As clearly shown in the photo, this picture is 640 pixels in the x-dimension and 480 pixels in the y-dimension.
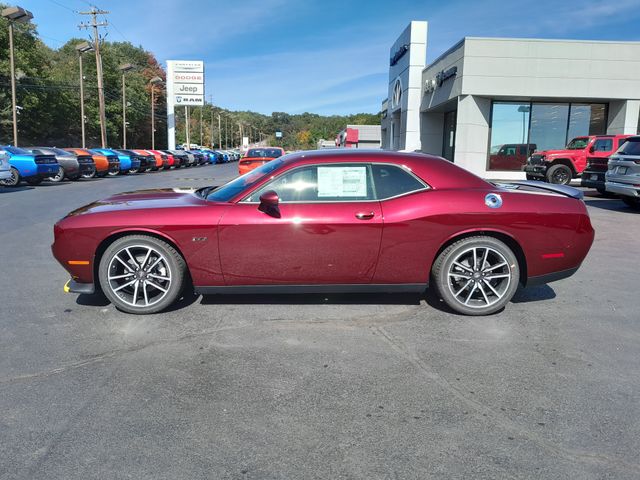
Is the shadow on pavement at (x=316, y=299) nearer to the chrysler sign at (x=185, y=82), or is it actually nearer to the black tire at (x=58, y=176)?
the black tire at (x=58, y=176)

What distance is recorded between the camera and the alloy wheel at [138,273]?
14.1 ft

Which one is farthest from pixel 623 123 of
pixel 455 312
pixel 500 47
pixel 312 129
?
pixel 312 129

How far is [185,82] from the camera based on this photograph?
2347 inches

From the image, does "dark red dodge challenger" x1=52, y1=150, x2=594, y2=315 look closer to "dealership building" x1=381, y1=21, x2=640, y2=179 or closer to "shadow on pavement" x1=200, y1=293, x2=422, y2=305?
"shadow on pavement" x1=200, y1=293, x2=422, y2=305

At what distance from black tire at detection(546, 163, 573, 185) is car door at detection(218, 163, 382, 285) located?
1457 centimetres

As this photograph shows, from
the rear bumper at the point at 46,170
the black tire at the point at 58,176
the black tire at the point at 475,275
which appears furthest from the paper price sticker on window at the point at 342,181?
the black tire at the point at 58,176

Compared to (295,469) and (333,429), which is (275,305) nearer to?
(333,429)

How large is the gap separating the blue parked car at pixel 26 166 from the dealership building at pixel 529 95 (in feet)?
56.5

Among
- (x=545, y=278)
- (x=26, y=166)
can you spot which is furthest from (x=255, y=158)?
(x=545, y=278)

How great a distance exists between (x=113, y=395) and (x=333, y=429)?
138 centimetres

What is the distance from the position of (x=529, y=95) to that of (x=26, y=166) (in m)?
20.4

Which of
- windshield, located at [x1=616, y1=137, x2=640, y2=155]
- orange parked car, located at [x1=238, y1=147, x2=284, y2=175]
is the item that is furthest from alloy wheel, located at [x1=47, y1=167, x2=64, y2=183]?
windshield, located at [x1=616, y1=137, x2=640, y2=155]

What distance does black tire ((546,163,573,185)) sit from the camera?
16656mm

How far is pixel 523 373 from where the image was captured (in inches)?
132
